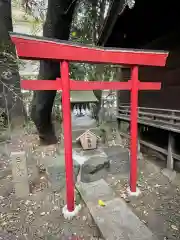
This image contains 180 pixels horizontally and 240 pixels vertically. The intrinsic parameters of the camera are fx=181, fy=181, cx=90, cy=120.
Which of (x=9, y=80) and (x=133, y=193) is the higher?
(x=9, y=80)

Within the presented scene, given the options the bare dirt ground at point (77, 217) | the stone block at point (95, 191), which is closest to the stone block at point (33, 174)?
the bare dirt ground at point (77, 217)

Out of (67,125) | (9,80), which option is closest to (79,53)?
(67,125)

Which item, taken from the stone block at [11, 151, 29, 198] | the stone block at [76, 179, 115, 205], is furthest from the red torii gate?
the stone block at [11, 151, 29, 198]

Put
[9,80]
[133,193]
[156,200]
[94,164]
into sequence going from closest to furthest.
A: [156,200]
[133,193]
[94,164]
[9,80]

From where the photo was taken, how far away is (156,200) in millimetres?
3693

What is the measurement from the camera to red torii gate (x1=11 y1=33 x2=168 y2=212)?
2705 millimetres

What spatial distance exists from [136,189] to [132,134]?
3.97 feet

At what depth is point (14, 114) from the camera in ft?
23.4

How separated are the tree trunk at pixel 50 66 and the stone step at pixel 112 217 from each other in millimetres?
2768

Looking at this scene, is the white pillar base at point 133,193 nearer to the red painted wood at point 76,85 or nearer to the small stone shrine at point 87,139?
the small stone shrine at point 87,139

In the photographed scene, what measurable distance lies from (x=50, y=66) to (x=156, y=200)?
409 centimetres

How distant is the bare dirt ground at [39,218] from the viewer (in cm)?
289

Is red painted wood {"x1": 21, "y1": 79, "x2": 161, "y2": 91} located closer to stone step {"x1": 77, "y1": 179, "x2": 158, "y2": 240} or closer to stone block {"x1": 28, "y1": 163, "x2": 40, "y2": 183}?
stone step {"x1": 77, "y1": 179, "x2": 158, "y2": 240}

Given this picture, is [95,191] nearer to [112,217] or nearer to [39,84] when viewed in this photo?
[112,217]
